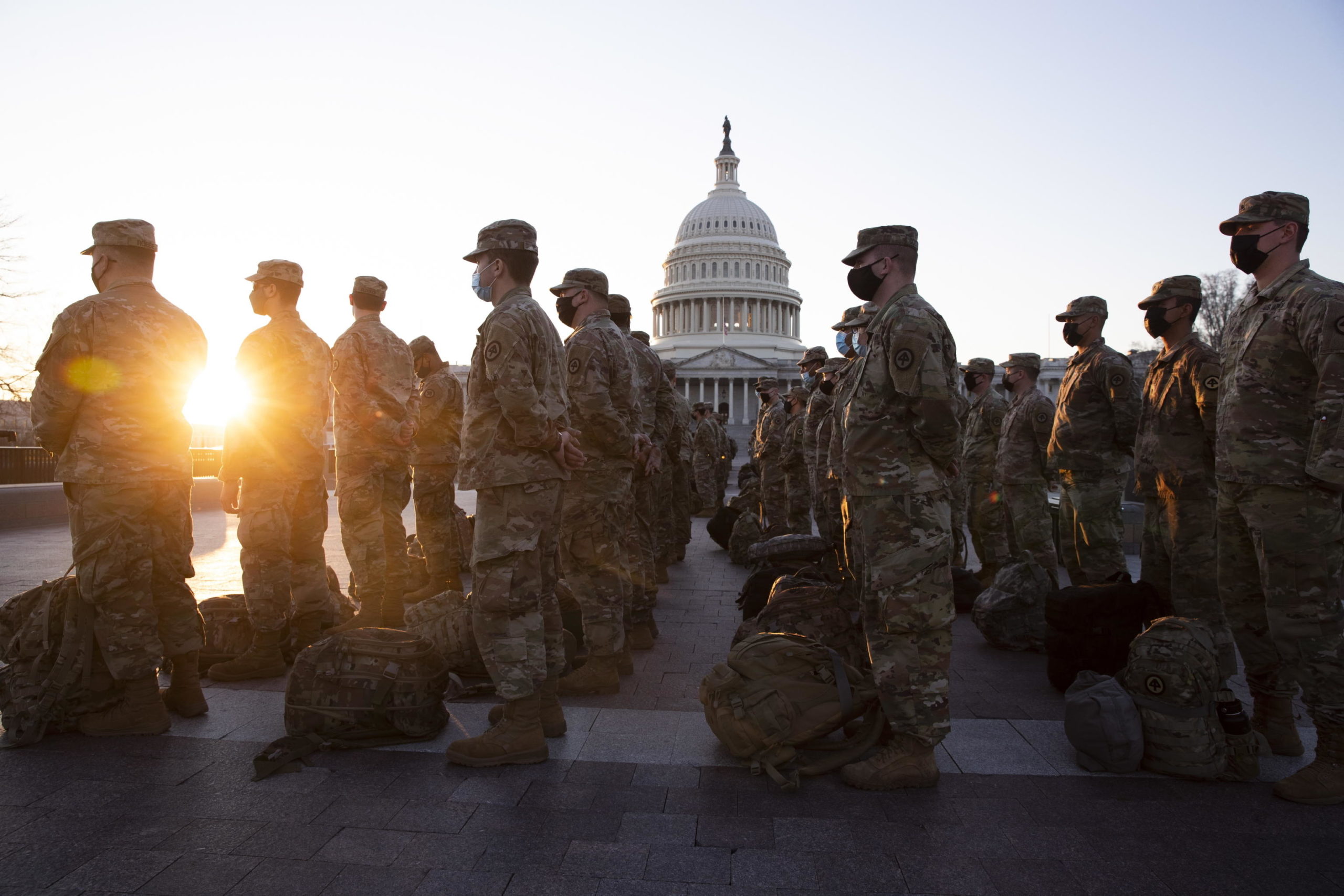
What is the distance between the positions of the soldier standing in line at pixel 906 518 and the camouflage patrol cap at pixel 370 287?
420 centimetres

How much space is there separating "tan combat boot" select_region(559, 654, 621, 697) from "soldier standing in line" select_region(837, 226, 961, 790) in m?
1.71

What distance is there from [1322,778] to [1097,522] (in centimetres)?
272

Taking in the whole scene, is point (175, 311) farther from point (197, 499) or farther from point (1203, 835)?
point (197, 499)

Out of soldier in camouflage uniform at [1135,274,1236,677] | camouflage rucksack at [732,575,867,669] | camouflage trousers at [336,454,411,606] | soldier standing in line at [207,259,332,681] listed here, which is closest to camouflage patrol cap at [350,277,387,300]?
soldier standing in line at [207,259,332,681]

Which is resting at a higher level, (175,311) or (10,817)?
(175,311)

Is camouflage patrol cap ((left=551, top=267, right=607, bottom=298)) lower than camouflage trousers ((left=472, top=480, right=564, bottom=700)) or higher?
higher

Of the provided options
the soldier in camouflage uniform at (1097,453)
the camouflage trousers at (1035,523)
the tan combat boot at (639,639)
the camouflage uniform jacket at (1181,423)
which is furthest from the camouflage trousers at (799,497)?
the camouflage uniform jacket at (1181,423)

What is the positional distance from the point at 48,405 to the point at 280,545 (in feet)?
4.76

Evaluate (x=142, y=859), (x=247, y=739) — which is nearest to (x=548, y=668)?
(x=247, y=739)

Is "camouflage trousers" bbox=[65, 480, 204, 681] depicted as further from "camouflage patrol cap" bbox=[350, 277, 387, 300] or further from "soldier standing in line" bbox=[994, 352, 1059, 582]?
"soldier standing in line" bbox=[994, 352, 1059, 582]

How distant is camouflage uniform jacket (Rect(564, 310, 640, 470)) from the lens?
5.11 m

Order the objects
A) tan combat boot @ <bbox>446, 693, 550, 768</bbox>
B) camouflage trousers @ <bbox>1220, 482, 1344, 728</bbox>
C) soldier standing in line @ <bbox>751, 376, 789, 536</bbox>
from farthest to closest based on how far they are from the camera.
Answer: soldier standing in line @ <bbox>751, 376, 789, 536</bbox>, tan combat boot @ <bbox>446, 693, 550, 768</bbox>, camouflage trousers @ <bbox>1220, 482, 1344, 728</bbox>

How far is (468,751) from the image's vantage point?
3.71 m

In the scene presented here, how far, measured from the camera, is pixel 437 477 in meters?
7.39
